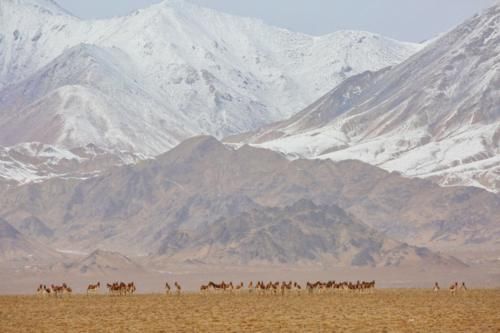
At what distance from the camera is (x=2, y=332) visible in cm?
9381

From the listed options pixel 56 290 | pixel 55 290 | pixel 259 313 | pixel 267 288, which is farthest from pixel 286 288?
pixel 259 313

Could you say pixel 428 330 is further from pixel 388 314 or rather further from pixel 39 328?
pixel 39 328

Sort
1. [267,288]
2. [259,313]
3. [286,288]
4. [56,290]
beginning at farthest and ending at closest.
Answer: [267,288] → [286,288] → [56,290] → [259,313]

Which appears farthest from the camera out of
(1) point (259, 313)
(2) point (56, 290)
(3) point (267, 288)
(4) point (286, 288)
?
(3) point (267, 288)

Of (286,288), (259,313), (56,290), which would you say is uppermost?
(286,288)

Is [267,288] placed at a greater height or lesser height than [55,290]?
greater

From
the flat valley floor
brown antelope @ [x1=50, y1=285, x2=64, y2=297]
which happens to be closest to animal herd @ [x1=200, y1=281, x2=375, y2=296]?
the flat valley floor

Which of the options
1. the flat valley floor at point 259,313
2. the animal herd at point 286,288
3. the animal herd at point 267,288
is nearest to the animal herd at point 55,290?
the animal herd at point 267,288

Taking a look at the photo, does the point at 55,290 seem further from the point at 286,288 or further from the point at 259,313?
the point at 259,313

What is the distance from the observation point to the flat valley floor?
94.9 metres

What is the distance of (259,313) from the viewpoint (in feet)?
360

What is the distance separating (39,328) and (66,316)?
12578 millimetres

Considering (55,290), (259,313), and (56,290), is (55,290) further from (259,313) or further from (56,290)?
(259,313)

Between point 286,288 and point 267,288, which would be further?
point 267,288
